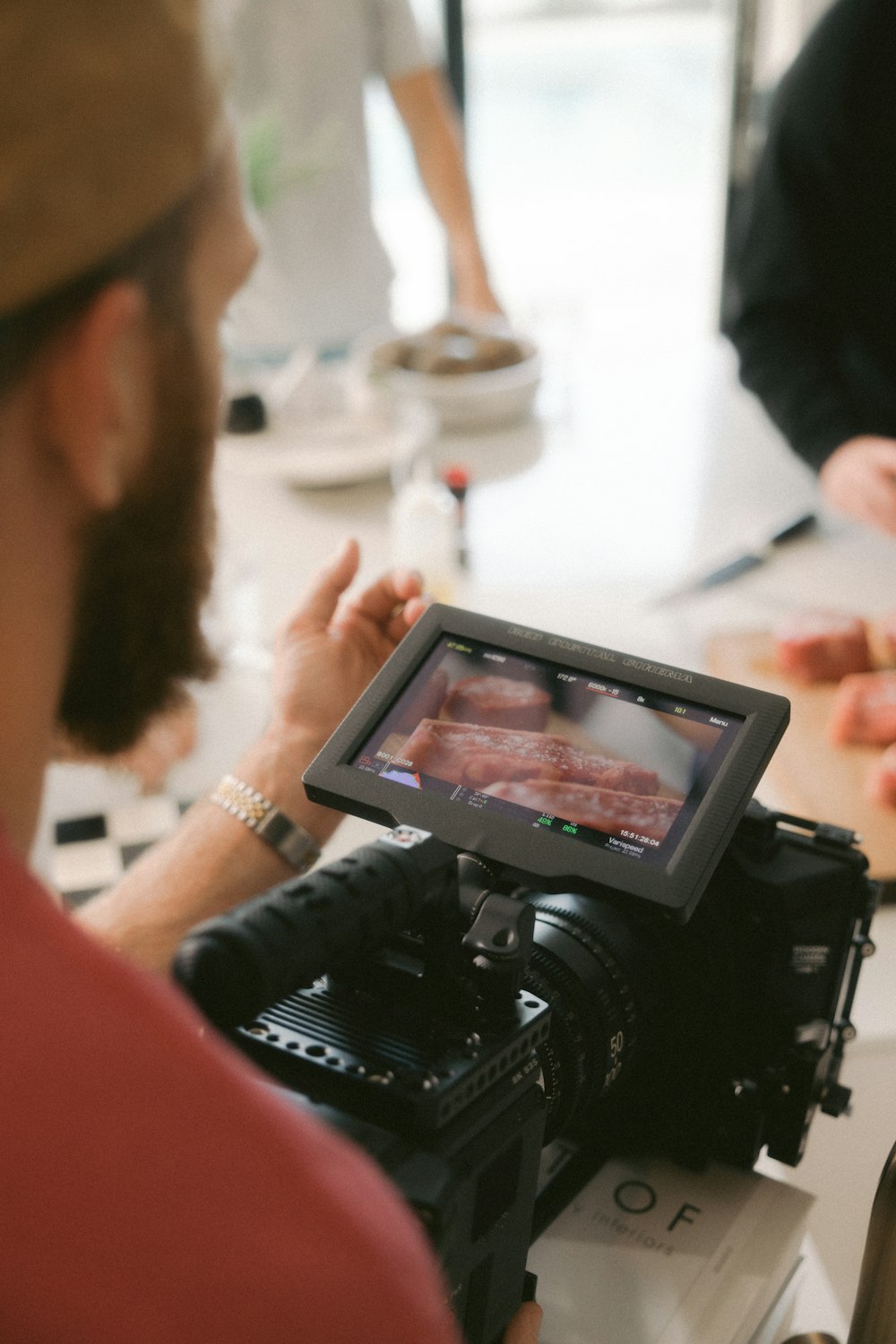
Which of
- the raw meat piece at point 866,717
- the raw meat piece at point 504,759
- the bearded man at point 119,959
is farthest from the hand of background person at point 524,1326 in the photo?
the raw meat piece at point 866,717

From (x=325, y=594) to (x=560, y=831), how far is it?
48 cm

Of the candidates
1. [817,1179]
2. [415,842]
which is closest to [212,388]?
[415,842]

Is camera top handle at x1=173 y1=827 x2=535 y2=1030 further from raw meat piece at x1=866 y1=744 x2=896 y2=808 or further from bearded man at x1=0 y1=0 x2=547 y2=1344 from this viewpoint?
raw meat piece at x1=866 y1=744 x2=896 y2=808

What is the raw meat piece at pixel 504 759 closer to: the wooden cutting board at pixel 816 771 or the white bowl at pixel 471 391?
the wooden cutting board at pixel 816 771

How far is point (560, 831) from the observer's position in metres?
0.75

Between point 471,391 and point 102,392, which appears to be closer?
point 102,392

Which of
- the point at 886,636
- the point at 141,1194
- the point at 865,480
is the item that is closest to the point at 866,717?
the point at 886,636

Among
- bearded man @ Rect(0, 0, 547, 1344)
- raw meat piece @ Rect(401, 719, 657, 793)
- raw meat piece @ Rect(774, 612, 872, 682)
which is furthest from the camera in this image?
raw meat piece @ Rect(774, 612, 872, 682)

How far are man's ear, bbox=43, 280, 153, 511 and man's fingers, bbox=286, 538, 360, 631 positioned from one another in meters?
0.60

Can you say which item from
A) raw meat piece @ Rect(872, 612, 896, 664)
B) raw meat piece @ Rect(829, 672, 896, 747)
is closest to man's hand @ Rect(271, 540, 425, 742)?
raw meat piece @ Rect(829, 672, 896, 747)

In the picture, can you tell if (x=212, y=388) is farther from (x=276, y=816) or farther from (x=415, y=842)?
(x=276, y=816)

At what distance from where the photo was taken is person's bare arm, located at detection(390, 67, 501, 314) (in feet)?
7.27

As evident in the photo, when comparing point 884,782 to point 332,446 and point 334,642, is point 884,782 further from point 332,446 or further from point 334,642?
point 332,446

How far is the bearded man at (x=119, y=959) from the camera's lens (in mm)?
455
